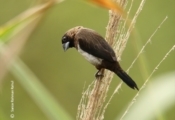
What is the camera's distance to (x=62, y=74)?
7.01m

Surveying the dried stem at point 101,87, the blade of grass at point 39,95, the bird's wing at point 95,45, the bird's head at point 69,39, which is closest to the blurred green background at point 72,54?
the bird's head at point 69,39

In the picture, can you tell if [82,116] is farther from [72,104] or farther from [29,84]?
[72,104]

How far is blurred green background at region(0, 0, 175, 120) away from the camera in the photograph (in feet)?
20.6

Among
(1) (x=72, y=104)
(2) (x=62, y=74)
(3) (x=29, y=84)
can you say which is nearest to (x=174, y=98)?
(3) (x=29, y=84)

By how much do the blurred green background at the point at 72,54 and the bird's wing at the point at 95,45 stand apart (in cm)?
369

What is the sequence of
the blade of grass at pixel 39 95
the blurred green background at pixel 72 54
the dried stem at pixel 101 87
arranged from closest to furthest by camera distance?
the blade of grass at pixel 39 95
the dried stem at pixel 101 87
the blurred green background at pixel 72 54

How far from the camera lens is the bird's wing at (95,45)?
2.18 meters

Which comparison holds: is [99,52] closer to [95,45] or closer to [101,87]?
[95,45]

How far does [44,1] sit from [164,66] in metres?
5.20

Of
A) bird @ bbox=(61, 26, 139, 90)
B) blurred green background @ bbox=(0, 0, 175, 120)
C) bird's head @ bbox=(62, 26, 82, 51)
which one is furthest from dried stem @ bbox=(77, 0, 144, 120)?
blurred green background @ bbox=(0, 0, 175, 120)

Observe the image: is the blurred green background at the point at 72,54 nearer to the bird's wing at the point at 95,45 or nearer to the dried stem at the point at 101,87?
the bird's wing at the point at 95,45

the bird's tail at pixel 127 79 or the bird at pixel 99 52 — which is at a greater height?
the bird at pixel 99 52

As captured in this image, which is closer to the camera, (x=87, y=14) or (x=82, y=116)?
(x=82, y=116)

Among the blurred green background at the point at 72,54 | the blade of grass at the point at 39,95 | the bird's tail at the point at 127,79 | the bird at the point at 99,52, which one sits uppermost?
the blade of grass at the point at 39,95
